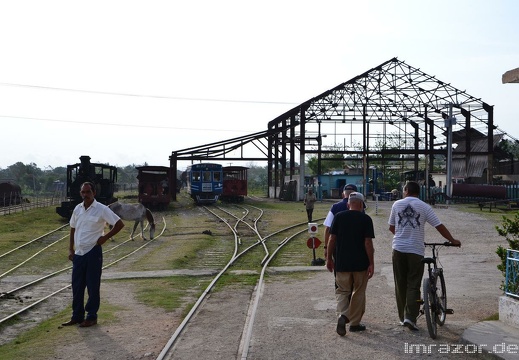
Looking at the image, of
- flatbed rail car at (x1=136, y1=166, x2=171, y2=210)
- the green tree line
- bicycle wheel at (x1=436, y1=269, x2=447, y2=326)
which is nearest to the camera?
bicycle wheel at (x1=436, y1=269, x2=447, y2=326)

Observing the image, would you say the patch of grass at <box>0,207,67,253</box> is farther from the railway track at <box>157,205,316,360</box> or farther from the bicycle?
the bicycle

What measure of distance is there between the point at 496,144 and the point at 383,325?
5484 centimetres

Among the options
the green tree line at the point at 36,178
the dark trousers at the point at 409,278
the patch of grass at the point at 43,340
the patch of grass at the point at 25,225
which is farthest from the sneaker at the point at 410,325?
the green tree line at the point at 36,178

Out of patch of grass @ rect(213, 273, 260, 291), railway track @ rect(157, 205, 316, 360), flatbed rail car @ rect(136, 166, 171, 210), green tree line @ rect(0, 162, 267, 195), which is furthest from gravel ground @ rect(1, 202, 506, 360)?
green tree line @ rect(0, 162, 267, 195)

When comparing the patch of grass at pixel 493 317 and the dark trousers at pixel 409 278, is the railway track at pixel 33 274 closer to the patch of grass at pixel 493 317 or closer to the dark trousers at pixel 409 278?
the dark trousers at pixel 409 278

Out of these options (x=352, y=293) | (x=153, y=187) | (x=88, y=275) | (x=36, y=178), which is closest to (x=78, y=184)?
(x=153, y=187)

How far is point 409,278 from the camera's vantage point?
27.2ft

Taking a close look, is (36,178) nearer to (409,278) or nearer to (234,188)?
(234,188)

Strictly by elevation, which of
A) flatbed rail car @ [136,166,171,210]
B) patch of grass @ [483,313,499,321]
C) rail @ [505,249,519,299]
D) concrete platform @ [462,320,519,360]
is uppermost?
flatbed rail car @ [136,166,171,210]

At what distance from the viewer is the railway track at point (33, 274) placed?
11766 mm

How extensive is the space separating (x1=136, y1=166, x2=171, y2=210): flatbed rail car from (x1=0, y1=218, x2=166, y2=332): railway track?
56.1ft

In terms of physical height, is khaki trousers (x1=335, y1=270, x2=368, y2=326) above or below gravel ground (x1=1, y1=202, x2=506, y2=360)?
above

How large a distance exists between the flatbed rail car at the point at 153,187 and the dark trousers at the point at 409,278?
34.9m

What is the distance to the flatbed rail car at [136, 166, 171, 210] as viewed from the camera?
42.4 meters
